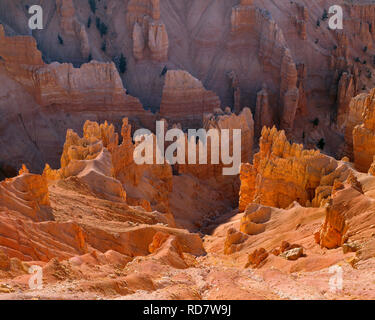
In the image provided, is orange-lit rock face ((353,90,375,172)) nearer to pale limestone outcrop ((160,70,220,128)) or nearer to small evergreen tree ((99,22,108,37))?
pale limestone outcrop ((160,70,220,128))

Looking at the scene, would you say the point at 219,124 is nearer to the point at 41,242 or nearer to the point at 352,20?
the point at 41,242

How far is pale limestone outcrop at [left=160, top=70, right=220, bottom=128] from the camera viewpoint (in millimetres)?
40219

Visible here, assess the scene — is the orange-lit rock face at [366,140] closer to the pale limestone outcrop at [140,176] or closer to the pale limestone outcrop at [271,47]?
the pale limestone outcrop at [140,176]

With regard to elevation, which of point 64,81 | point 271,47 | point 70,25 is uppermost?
point 70,25

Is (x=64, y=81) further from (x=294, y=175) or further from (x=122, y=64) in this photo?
(x=294, y=175)

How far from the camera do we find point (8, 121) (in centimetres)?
3541

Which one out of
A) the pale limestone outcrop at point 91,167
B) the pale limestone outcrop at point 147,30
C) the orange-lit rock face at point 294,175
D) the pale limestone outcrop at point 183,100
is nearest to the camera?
the pale limestone outcrop at point 91,167

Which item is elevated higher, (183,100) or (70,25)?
(70,25)

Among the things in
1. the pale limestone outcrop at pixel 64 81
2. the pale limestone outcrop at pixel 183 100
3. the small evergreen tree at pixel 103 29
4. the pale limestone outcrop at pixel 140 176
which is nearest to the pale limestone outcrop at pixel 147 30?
the small evergreen tree at pixel 103 29

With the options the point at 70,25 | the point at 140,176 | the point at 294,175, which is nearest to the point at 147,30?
the point at 70,25

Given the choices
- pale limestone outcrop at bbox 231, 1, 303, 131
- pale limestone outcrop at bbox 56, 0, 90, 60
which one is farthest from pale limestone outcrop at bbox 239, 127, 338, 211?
pale limestone outcrop at bbox 56, 0, 90, 60

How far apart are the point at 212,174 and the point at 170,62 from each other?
18.5 meters

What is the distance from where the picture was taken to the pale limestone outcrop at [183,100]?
4022cm

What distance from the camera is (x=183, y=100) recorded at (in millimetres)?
40656
